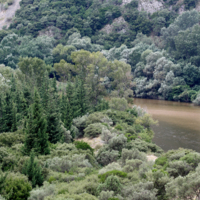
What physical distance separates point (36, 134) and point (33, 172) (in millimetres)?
4811

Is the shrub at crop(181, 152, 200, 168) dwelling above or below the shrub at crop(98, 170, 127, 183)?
above

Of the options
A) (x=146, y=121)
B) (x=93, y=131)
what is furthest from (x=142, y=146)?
(x=146, y=121)

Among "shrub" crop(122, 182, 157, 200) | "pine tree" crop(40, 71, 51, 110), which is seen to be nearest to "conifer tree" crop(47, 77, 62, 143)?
"pine tree" crop(40, 71, 51, 110)

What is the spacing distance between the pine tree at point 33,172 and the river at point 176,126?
18.7 meters

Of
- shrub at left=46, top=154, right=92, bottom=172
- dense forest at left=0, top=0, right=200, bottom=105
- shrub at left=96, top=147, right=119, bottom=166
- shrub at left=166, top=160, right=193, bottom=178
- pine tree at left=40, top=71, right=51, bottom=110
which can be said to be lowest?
shrub at left=96, top=147, right=119, bottom=166

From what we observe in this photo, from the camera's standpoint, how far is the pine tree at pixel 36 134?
1578 cm

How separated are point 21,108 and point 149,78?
145 ft

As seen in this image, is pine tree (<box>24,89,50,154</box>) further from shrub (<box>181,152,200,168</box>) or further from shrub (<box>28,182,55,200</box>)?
shrub (<box>181,152,200,168</box>)

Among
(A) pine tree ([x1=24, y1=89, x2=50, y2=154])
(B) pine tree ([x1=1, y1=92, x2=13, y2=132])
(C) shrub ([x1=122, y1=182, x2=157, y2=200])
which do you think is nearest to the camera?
(C) shrub ([x1=122, y1=182, x2=157, y2=200])

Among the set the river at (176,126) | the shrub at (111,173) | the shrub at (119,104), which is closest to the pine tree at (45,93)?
the shrub at (119,104)

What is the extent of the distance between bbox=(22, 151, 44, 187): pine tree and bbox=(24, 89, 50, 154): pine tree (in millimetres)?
3778

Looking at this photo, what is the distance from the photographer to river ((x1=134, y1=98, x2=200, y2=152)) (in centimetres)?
2961

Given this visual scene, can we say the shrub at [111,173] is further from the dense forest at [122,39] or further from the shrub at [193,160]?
the dense forest at [122,39]

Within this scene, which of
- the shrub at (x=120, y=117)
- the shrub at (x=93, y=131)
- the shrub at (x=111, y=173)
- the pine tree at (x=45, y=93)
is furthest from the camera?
the shrub at (x=120, y=117)
